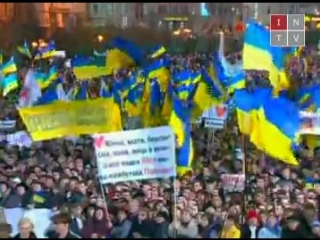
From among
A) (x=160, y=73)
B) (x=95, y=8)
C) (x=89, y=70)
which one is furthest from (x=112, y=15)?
(x=160, y=73)

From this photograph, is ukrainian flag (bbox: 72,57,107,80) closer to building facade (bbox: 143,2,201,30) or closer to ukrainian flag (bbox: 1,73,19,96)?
ukrainian flag (bbox: 1,73,19,96)

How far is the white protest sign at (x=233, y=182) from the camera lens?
11.1 meters

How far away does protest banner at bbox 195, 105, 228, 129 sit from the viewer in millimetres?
15664

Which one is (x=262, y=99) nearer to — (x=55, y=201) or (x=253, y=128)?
(x=253, y=128)

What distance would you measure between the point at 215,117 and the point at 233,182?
4571 millimetres

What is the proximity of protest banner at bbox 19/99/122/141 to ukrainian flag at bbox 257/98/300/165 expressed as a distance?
6.06 ft

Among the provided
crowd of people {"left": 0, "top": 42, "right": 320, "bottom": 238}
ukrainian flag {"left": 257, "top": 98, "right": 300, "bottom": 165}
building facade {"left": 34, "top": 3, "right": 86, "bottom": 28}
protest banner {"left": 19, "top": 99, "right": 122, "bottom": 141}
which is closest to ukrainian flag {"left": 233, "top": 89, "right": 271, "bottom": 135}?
ukrainian flag {"left": 257, "top": 98, "right": 300, "bottom": 165}

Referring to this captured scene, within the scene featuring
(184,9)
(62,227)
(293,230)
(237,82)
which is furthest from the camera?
(184,9)

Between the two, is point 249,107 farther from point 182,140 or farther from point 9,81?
point 9,81

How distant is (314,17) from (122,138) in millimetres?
32114

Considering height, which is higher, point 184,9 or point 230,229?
point 230,229

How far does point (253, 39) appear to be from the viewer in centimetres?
1218

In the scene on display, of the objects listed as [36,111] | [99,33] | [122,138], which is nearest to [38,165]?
[36,111]

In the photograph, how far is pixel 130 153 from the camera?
876cm
